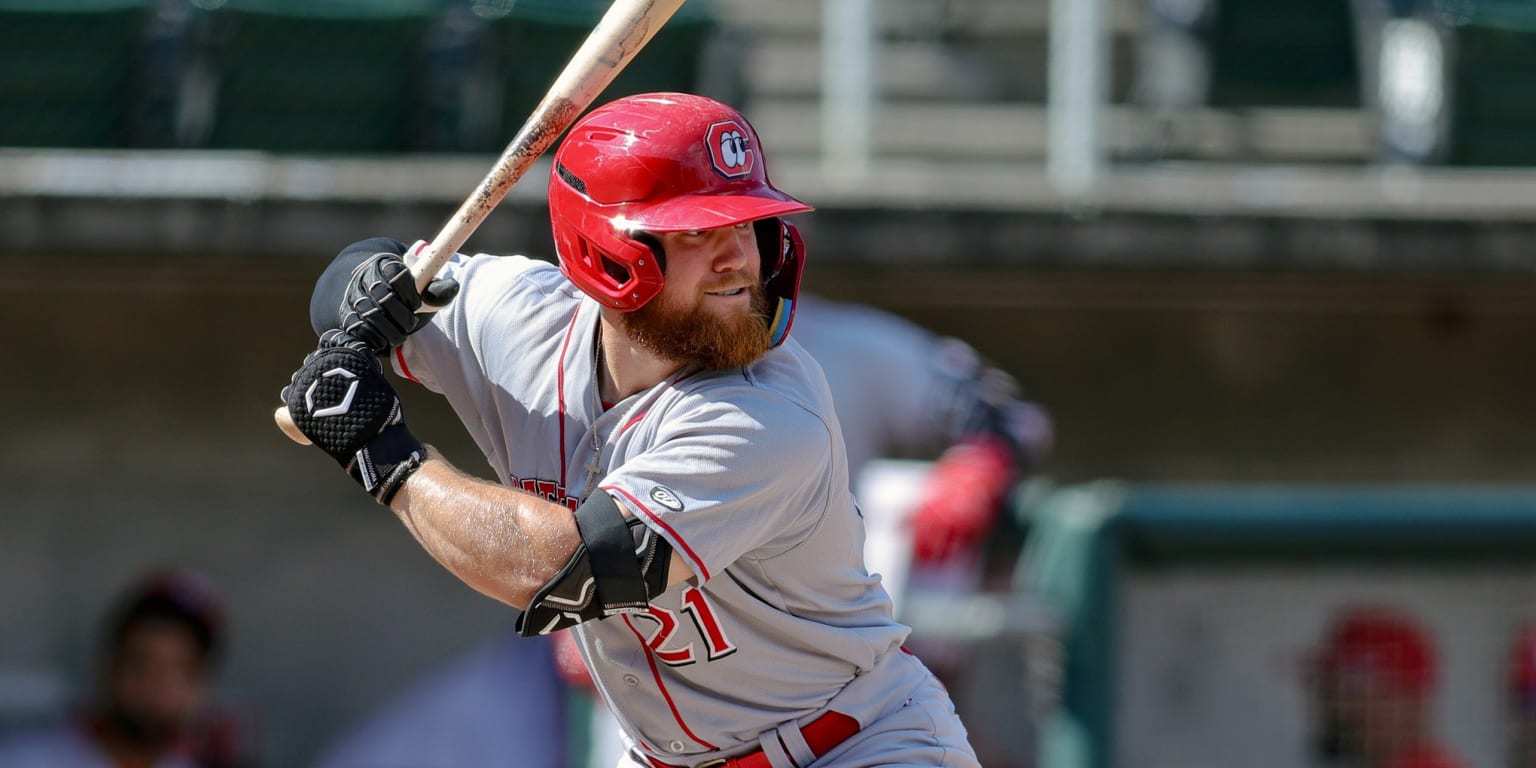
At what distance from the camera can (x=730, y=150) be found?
2312 millimetres

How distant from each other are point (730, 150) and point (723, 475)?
1.37 feet

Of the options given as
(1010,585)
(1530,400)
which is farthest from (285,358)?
(1530,400)

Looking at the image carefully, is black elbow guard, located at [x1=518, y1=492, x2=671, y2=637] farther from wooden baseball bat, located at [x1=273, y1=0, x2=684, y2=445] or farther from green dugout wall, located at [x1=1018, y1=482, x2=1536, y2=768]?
green dugout wall, located at [x1=1018, y1=482, x2=1536, y2=768]

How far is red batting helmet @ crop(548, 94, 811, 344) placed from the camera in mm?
2244

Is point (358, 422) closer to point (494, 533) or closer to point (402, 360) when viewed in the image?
point (494, 533)

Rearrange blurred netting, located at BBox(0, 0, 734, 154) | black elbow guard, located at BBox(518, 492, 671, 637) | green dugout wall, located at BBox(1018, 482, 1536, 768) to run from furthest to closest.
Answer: blurred netting, located at BBox(0, 0, 734, 154)
green dugout wall, located at BBox(1018, 482, 1536, 768)
black elbow guard, located at BBox(518, 492, 671, 637)

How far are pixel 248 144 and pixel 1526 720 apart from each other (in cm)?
366

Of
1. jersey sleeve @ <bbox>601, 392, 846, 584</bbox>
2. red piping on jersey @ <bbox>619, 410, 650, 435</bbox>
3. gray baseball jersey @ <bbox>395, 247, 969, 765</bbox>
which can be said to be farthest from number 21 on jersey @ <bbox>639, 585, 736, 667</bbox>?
red piping on jersey @ <bbox>619, 410, 650, 435</bbox>

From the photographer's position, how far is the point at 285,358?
211 inches

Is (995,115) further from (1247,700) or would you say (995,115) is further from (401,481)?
(401,481)

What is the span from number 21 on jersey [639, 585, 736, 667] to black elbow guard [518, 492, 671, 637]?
7.0 inches

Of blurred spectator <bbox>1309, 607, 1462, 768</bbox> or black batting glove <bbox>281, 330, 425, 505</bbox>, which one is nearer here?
black batting glove <bbox>281, 330, 425, 505</bbox>

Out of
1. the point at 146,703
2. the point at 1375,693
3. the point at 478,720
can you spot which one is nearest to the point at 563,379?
the point at 1375,693

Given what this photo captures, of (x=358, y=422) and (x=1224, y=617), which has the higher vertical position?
(x=358, y=422)
